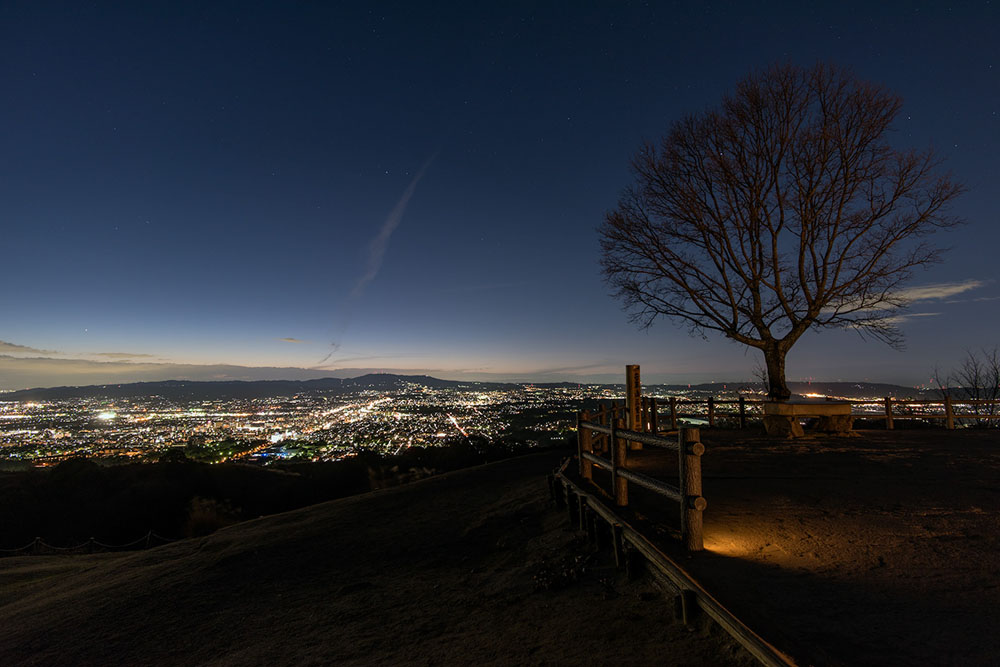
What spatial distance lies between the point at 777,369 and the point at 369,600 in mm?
15111

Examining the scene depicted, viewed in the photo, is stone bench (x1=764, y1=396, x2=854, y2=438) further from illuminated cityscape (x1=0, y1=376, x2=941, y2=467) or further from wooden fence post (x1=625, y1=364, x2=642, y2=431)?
wooden fence post (x1=625, y1=364, x2=642, y2=431)

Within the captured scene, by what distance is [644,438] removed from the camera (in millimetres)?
6223

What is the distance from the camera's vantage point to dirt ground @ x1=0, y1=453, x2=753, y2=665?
4366 mm

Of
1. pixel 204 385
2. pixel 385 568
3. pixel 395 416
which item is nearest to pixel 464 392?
pixel 395 416

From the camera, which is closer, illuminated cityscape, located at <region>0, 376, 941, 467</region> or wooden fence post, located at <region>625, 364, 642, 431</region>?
wooden fence post, located at <region>625, 364, 642, 431</region>

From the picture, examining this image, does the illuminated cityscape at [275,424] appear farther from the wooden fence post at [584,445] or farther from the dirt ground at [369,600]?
the dirt ground at [369,600]

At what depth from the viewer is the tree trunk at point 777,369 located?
16.6 metres

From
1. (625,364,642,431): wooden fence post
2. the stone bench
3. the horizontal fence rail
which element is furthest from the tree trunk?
the horizontal fence rail

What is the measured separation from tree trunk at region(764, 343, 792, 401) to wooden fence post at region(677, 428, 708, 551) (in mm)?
13390

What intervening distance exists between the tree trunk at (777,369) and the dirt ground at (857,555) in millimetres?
5856

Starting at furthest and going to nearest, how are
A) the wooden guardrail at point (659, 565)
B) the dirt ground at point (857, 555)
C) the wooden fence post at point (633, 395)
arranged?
the wooden fence post at point (633, 395) → the dirt ground at point (857, 555) → the wooden guardrail at point (659, 565)

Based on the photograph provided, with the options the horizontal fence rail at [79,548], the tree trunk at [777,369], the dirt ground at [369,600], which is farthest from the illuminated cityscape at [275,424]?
the horizontal fence rail at [79,548]

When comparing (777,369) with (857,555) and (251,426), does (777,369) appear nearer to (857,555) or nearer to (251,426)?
(857,555)

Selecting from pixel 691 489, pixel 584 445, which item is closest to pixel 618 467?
pixel 691 489
